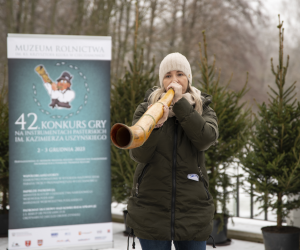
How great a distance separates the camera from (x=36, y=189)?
14.7 ft

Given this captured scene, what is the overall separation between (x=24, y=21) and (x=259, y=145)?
30.2 feet

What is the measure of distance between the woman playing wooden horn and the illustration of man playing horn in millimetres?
2705

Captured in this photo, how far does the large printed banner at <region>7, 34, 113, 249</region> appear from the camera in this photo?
14.5ft

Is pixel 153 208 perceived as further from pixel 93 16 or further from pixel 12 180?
pixel 93 16

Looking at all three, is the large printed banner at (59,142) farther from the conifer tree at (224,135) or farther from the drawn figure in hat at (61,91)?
the conifer tree at (224,135)

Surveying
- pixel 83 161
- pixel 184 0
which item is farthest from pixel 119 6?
pixel 83 161

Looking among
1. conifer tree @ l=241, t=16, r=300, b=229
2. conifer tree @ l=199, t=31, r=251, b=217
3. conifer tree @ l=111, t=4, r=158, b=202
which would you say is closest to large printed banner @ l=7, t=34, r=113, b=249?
conifer tree @ l=111, t=4, r=158, b=202

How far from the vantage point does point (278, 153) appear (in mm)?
4355

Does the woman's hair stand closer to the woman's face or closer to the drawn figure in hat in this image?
the woman's face

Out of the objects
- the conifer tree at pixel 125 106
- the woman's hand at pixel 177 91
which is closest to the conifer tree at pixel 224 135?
the conifer tree at pixel 125 106

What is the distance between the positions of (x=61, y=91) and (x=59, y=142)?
0.61 metres

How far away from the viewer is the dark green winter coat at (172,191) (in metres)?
1.98

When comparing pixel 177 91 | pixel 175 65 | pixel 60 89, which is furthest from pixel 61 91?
pixel 177 91

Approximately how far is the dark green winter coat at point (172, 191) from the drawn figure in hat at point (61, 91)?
2.75m
